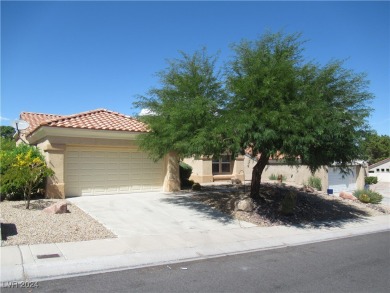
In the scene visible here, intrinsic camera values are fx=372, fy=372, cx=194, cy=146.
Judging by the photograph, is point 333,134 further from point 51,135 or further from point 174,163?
point 51,135

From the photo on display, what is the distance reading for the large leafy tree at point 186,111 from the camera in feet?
40.0

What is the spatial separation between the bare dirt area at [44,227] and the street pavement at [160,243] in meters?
0.37

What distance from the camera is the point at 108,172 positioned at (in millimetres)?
16781

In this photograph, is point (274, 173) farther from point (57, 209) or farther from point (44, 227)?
point (44, 227)

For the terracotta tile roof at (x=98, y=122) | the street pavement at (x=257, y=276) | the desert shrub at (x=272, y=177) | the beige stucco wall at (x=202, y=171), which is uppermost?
the terracotta tile roof at (x=98, y=122)

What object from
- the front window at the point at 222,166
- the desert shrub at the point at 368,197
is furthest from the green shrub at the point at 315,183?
the front window at the point at 222,166

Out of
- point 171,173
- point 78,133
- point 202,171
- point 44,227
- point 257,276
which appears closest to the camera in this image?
point 257,276

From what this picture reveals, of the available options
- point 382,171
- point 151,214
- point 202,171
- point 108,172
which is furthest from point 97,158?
point 382,171

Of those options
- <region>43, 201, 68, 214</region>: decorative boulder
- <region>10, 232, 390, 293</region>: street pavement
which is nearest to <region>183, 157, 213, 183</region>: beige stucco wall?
<region>43, 201, 68, 214</region>: decorative boulder

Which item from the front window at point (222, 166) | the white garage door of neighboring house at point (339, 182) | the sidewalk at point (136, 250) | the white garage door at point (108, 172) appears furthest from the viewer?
the front window at point (222, 166)

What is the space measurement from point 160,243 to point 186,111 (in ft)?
15.4

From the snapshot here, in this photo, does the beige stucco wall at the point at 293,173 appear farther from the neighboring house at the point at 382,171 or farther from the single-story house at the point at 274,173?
the neighboring house at the point at 382,171

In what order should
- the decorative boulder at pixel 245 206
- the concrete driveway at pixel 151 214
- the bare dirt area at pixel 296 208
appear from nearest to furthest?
the concrete driveway at pixel 151 214 < the bare dirt area at pixel 296 208 < the decorative boulder at pixel 245 206

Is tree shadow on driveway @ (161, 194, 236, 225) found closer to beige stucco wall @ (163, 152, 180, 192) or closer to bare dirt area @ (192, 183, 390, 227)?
bare dirt area @ (192, 183, 390, 227)
